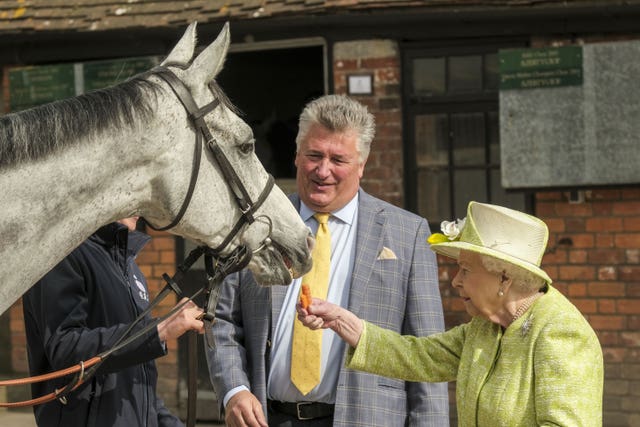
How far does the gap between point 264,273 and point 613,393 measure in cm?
456

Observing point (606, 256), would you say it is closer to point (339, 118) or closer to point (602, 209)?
point (602, 209)

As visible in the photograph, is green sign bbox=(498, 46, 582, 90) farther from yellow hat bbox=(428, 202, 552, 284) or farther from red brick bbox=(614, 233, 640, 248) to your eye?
yellow hat bbox=(428, 202, 552, 284)

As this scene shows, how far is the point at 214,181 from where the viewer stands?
10.6ft

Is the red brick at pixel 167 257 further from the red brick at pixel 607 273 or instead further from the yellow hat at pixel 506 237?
the yellow hat at pixel 506 237

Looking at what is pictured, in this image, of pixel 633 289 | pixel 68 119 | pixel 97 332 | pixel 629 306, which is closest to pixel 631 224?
pixel 633 289

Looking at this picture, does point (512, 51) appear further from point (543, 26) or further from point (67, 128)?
point (67, 128)

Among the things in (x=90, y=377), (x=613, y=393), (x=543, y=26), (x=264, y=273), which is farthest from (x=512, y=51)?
(x=90, y=377)

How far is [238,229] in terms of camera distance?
331 cm

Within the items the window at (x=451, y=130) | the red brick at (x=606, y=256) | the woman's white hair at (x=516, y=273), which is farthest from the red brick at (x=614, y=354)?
the woman's white hair at (x=516, y=273)

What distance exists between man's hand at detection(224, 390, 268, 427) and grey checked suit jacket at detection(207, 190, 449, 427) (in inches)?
3.1

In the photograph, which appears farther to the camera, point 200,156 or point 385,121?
point 385,121

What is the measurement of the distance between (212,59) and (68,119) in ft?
1.64

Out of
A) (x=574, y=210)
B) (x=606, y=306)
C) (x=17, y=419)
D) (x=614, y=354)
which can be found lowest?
(x=17, y=419)

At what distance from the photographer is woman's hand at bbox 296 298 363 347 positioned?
3340 millimetres
